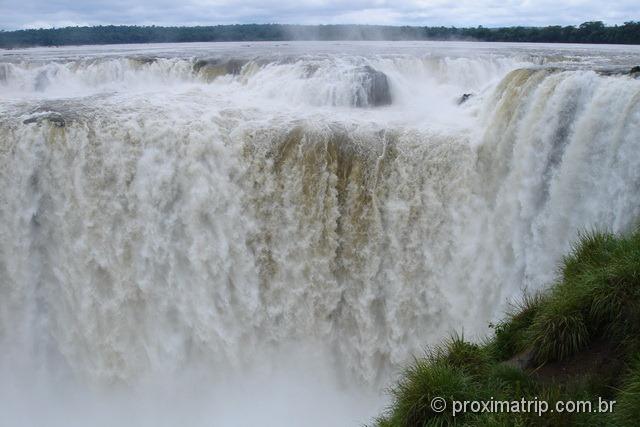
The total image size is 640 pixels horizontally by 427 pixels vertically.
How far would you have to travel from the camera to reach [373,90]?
15.1 metres

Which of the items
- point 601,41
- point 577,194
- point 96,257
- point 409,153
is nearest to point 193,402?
point 96,257

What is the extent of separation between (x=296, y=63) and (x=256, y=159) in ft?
20.4

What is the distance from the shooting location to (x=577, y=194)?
9.30 m

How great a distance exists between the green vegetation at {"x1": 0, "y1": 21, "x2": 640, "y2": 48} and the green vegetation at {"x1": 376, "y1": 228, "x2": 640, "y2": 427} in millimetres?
27118

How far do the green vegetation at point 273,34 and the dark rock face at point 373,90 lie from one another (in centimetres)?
1863

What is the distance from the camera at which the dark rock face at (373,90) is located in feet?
48.9

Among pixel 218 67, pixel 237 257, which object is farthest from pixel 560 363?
pixel 218 67

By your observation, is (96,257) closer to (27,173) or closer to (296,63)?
(27,173)

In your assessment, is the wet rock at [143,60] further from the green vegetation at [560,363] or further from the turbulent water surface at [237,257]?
the green vegetation at [560,363]

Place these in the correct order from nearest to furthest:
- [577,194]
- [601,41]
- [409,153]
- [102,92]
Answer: [577,194] < [409,153] < [102,92] < [601,41]

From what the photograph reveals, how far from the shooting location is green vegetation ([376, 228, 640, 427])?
5336 mm

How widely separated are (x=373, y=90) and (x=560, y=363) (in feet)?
33.7

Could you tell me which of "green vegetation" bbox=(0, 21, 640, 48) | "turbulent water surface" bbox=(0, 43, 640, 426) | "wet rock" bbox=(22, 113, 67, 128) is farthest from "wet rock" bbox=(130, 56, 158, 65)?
"green vegetation" bbox=(0, 21, 640, 48)

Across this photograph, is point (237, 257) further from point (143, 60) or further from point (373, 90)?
point (143, 60)
